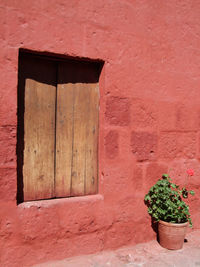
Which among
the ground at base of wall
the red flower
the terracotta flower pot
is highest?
the red flower

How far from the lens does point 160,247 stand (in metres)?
3.13

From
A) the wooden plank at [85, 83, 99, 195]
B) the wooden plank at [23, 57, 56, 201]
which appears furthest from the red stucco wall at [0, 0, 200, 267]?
the wooden plank at [23, 57, 56, 201]

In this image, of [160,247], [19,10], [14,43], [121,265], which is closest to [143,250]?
[160,247]

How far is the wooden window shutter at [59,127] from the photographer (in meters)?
2.72

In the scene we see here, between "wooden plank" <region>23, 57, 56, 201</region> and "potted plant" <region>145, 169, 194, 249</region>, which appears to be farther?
"potted plant" <region>145, 169, 194, 249</region>

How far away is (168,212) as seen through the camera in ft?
10.2

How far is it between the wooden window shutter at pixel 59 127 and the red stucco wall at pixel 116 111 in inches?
5.0

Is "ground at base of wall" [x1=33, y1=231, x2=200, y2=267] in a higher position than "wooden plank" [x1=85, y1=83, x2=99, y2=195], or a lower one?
lower

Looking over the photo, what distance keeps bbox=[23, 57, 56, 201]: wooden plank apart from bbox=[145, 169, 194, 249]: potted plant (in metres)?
1.16

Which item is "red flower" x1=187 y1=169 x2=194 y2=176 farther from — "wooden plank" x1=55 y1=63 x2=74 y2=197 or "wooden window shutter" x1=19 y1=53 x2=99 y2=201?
"wooden plank" x1=55 y1=63 x2=74 y2=197

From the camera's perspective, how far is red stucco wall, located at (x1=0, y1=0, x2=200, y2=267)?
252 cm

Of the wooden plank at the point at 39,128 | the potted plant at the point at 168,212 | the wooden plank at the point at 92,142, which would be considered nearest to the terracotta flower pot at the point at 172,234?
the potted plant at the point at 168,212

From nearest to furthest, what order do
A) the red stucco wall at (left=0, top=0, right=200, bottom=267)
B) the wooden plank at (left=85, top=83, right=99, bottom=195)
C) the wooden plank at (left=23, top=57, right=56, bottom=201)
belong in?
the red stucco wall at (left=0, top=0, right=200, bottom=267), the wooden plank at (left=23, top=57, right=56, bottom=201), the wooden plank at (left=85, top=83, right=99, bottom=195)

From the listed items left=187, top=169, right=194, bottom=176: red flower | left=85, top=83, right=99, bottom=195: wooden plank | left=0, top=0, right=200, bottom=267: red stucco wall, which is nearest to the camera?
left=0, top=0, right=200, bottom=267: red stucco wall
